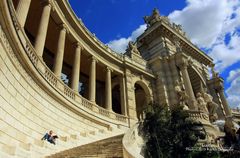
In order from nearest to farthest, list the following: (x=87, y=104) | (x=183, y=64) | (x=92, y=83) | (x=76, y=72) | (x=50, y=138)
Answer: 1. (x=50, y=138)
2. (x=87, y=104)
3. (x=76, y=72)
4. (x=92, y=83)
5. (x=183, y=64)

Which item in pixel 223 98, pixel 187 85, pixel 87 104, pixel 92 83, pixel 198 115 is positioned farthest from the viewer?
pixel 223 98

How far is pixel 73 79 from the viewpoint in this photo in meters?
23.1

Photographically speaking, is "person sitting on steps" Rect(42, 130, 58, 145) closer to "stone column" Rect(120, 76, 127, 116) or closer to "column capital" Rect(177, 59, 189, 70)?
"stone column" Rect(120, 76, 127, 116)

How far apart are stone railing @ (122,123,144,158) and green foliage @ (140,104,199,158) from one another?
72cm

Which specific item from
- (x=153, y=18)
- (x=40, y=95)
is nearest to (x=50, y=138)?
(x=40, y=95)

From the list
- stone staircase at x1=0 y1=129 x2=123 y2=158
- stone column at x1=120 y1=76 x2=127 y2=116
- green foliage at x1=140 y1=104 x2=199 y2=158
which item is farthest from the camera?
stone column at x1=120 y1=76 x2=127 y2=116

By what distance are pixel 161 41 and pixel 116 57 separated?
1119cm

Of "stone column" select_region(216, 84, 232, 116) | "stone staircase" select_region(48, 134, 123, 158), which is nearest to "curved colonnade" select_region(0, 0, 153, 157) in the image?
"stone staircase" select_region(48, 134, 123, 158)

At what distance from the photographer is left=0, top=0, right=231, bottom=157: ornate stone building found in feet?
39.2

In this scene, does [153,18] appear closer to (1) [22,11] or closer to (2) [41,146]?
(1) [22,11]

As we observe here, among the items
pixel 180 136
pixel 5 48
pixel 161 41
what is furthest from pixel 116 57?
pixel 5 48

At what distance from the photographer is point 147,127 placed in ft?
59.3

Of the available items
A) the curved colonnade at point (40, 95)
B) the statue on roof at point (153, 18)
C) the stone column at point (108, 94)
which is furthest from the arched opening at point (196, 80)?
the stone column at point (108, 94)

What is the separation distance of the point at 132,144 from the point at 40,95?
20.9 ft
